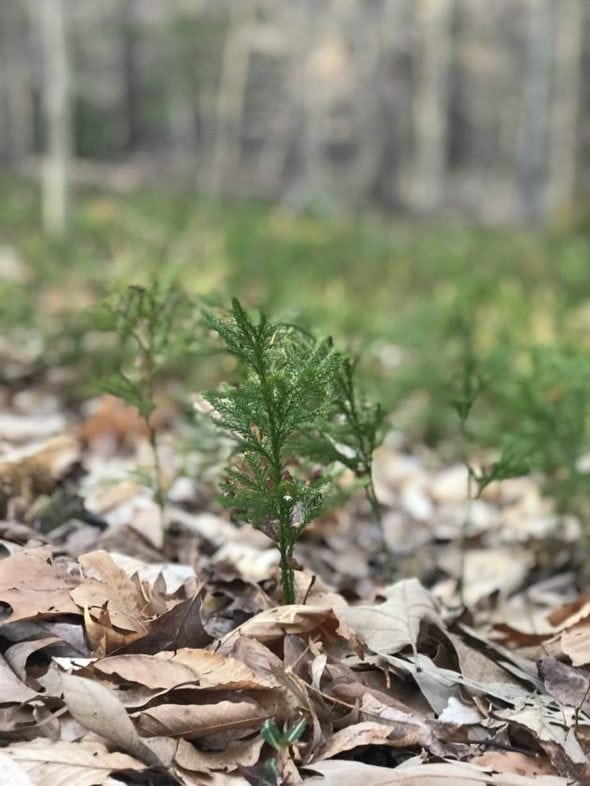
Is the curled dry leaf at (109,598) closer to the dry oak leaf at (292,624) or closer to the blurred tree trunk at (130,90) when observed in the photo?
the dry oak leaf at (292,624)

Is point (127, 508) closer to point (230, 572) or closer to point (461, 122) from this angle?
point (230, 572)

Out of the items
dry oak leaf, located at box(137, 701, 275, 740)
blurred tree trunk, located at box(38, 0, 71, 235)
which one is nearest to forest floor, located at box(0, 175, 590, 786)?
dry oak leaf, located at box(137, 701, 275, 740)

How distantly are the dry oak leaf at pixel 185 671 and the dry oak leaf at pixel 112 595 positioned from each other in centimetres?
9

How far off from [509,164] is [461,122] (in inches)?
136

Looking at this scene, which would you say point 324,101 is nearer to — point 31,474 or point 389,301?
point 389,301

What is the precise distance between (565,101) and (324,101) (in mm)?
Answer: 12042

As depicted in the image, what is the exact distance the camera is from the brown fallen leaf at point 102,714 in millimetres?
1278

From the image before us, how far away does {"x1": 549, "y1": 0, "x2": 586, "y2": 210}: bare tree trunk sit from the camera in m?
22.5

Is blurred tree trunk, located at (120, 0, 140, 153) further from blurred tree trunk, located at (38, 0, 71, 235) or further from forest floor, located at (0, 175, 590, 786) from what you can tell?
forest floor, located at (0, 175, 590, 786)

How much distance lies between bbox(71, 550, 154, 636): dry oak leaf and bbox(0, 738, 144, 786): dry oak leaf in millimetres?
246

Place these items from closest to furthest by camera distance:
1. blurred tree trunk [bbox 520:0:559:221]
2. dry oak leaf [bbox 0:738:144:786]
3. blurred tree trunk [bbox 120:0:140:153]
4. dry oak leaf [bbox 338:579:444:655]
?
dry oak leaf [bbox 0:738:144:786] → dry oak leaf [bbox 338:579:444:655] → blurred tree trunk [bbox 520:0:559:221] → blurred tree trunk [bbox 120:0:140:153]

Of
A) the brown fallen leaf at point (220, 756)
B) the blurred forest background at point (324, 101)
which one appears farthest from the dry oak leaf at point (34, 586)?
the blurred forest background at point (324, 101)

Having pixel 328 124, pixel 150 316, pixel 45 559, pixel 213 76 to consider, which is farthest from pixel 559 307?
pixel 328 124

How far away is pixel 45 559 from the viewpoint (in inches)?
65.3
